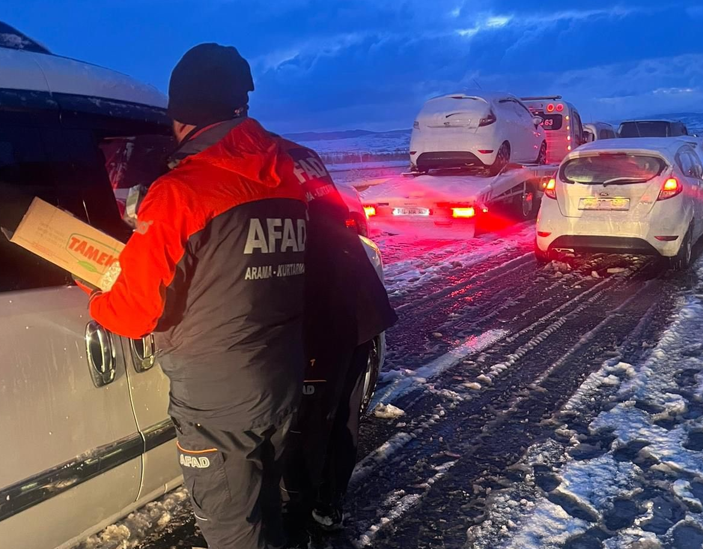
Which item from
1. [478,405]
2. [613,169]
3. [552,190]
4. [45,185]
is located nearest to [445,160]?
[552,190]

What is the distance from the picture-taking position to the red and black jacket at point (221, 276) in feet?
5.80

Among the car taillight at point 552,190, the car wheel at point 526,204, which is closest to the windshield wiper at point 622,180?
the car taillight at point 552,190

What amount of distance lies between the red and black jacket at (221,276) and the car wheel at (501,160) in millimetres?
9470

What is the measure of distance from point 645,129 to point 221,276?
16.1m

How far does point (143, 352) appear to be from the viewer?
236 centimetres

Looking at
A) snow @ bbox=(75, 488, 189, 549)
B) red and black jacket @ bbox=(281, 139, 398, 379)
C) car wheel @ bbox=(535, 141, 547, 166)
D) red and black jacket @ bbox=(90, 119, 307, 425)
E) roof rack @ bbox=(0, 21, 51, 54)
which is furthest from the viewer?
car wheel @ bbox=(535, 141, 547, 166)

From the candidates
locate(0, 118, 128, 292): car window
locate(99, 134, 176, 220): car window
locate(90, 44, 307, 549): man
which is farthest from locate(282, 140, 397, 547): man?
locate(0, 118, 128, 292): car window

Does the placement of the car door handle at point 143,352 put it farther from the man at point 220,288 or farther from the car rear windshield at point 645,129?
the car rear windshield at point 645,129

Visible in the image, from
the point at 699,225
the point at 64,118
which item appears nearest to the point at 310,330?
the point at 64,118

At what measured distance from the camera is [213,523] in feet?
6.75

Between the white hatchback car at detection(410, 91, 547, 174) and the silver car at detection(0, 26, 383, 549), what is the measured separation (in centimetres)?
892

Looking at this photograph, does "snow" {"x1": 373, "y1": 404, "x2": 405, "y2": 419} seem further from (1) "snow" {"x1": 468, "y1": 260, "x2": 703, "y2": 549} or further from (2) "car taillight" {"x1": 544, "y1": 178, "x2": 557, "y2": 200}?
(2) "car taillight" {"x1": 544, "y1": 178, "x2": 557, "y2": 200}

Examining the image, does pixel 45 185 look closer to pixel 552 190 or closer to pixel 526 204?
pixel 552 190

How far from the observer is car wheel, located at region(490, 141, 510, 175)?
11023mm
